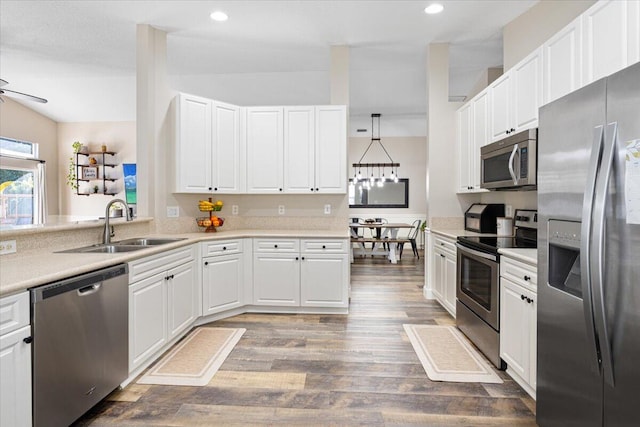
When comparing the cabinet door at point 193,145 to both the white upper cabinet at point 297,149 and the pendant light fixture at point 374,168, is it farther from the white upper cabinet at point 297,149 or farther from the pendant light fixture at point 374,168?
the pendant light fixture at point 374,168

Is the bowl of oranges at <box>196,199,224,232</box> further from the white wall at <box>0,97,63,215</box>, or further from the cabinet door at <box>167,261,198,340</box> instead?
the white wall at <box>0,97,63,215</box>

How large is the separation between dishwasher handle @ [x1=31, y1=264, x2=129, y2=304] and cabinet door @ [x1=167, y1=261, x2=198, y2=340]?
735 millimetres

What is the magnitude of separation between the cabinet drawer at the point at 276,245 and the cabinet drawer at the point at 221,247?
19 centimetres

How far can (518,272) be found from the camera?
2.32 m

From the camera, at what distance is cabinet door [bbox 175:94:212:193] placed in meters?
3.89

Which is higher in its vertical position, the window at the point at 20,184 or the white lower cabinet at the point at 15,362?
the window at the point at 20,184

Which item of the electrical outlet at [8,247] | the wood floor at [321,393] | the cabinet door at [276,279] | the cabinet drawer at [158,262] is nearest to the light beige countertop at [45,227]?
the electrical outlet at [8,247]

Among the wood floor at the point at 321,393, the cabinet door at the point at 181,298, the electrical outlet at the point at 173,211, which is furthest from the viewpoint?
the electrical outlet at the point at 173,211

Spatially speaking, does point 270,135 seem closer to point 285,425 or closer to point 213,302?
point 213,302

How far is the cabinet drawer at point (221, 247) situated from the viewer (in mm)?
3562

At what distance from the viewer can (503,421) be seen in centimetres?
201

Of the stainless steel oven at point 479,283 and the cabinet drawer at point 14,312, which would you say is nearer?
the cabinet drawer at point 14,312

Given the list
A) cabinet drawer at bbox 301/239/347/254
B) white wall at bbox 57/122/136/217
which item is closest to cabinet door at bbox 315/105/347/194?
cabinet drawer at bbox 301/239/347/254

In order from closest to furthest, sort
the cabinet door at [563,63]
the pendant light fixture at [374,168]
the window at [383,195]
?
1. the cabinet door at [563,63]
2. the pendant light fixture at [374,168]
3. the window at [383,195]
